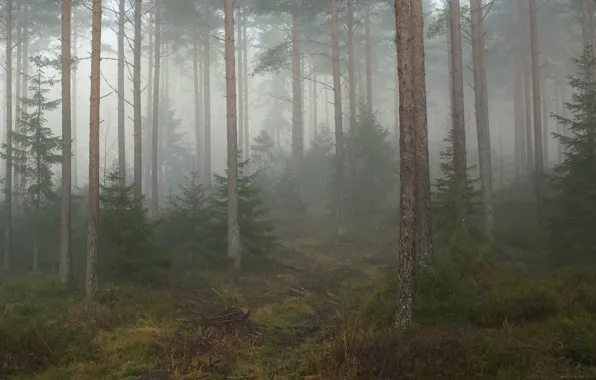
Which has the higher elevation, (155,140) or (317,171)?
(155,140)

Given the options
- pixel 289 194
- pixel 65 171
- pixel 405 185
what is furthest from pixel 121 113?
pixel 405 185

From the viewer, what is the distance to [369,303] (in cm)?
900

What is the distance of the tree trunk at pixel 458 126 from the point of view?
41.9 ft

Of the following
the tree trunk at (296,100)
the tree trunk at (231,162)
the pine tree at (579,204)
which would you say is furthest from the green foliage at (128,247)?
the tree trunk at (296,100)

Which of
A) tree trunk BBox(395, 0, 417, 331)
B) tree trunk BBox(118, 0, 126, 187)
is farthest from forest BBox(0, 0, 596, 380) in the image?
tree trunk BBox(118, 0, 126, 187)

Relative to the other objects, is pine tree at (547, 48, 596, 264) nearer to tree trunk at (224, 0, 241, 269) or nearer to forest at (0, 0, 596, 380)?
forest at (0, 0, 596, 380)

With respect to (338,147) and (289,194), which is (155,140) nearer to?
(289,194)

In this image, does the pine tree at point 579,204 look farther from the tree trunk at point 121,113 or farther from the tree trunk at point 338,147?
the tree trunk at point 121,113

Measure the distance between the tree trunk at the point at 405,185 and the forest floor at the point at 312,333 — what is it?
1.25 ft

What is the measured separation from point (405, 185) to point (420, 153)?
11.3ft

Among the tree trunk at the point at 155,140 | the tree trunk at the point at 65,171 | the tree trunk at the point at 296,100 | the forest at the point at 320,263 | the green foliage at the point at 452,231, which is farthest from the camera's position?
the tree trunk at the point at 296,100

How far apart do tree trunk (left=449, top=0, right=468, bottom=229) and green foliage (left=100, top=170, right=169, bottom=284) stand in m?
8.55

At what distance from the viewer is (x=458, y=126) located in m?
15.2

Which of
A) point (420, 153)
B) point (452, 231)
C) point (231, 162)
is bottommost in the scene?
point (452, 231)
